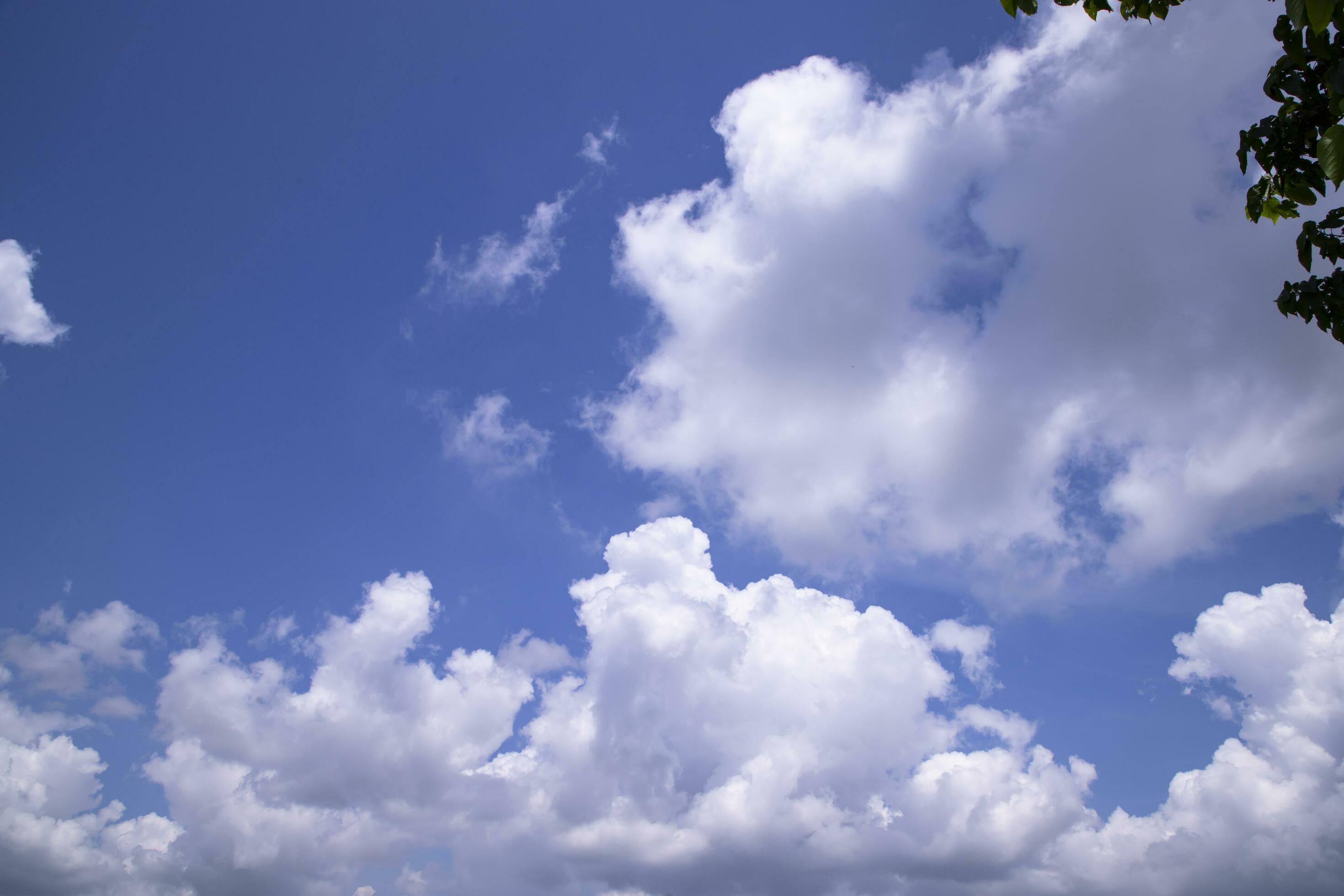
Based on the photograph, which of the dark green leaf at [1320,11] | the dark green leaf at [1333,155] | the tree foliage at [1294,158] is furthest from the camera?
the tree foliage at [1294,158]

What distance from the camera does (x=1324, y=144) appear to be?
9.02m

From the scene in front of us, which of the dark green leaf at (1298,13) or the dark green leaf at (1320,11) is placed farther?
the dark green leaf at (1298,13)

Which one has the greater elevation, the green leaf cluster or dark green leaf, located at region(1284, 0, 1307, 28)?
the green leaf cluster

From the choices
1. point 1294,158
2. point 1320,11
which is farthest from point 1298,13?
point 1294,158

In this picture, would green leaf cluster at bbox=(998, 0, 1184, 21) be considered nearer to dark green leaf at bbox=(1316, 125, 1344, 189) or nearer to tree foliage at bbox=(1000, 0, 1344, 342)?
tree foliage at bbox=(1000, 0, 1344, 342)

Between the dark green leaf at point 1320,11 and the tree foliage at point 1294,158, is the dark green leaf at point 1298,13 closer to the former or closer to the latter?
the dark green leaf at point 1320,11

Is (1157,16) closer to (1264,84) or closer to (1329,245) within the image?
(1264,84)

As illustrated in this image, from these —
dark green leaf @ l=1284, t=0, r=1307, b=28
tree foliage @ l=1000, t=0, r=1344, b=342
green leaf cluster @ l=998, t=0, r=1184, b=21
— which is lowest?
dark green leaf @ l=1284, t=0, r=1307, b=28

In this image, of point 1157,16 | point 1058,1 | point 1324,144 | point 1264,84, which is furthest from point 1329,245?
point 1324,144

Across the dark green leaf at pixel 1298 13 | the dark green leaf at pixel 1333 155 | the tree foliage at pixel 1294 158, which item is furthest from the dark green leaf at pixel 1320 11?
the tree foliage at pixel 1294 158

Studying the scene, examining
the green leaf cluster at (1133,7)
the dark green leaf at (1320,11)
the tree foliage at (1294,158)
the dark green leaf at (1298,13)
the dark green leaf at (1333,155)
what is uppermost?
the green leaf cluster at (1133,7)

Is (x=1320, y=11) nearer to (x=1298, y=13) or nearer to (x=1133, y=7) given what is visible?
(x=1298, y=13)

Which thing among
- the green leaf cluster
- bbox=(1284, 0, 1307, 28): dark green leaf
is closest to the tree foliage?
the green leaf cluster

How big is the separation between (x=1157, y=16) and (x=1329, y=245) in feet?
19.5
